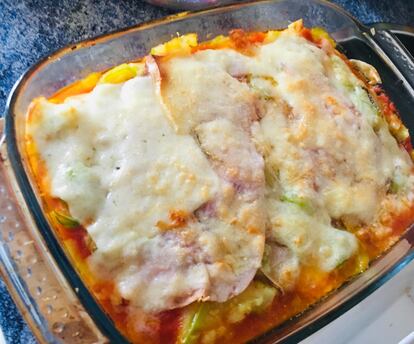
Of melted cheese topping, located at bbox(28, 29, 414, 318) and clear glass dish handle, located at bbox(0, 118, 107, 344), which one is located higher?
melted cheese topping, located at bbox(28, 29, 414, 318)

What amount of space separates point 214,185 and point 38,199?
0.26m

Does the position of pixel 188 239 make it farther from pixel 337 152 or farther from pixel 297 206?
pixel 337 152

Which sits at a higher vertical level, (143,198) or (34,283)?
(143,198)

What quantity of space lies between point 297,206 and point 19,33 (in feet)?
2.43

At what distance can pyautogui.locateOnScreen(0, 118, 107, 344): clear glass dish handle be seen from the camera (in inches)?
35.9

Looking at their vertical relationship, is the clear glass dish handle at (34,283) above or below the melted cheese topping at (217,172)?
below

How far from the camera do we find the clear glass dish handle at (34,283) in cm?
91

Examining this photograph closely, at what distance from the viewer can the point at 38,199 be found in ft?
3.16

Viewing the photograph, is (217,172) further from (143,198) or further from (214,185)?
(143,198)

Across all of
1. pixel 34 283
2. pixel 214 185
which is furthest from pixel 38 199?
pixel 214 185

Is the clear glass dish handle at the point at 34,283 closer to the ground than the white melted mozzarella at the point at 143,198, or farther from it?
closer to the ground

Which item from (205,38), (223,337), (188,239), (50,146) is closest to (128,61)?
(205,38)

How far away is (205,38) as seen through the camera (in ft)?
4.24

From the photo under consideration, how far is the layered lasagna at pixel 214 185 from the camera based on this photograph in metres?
0.97
